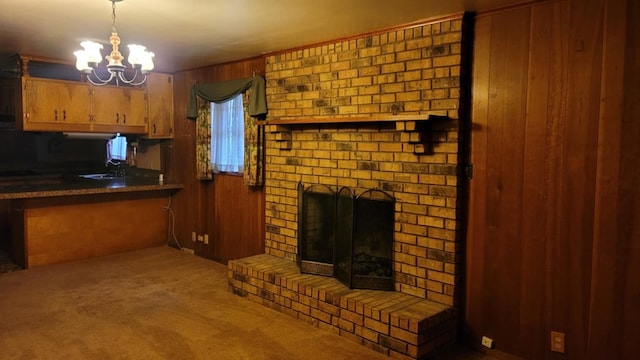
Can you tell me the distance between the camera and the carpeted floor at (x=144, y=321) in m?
3.00

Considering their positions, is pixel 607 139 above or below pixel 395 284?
above

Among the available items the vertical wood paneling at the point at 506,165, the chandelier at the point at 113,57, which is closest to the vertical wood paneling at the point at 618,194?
the vertical wood paneling at the point at 506,165

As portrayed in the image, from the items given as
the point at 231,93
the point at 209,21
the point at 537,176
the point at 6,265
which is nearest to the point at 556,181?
the point at 537,176

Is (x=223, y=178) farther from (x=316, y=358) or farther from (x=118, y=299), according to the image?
(x=316, y=358)

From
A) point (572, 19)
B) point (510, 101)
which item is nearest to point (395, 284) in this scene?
point (510, 101)

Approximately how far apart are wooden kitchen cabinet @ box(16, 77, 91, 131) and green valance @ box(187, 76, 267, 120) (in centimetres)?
123

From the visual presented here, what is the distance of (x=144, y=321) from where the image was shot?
3.49 m

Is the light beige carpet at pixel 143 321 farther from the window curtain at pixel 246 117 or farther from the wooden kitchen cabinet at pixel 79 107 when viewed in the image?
the wooden kitchen cabinet at pixel 79 107

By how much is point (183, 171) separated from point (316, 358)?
3.64m

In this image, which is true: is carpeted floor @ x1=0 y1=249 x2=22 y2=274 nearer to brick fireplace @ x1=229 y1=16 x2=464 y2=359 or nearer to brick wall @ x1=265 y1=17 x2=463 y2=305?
brick fireplace @ x1=229 y1=16 x2=464 y2=359

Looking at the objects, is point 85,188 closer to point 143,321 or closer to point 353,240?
point 143,321

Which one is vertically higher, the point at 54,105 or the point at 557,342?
the point at 54,105

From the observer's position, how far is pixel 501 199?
298 centimetres

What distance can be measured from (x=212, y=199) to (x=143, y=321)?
210 centimetres
